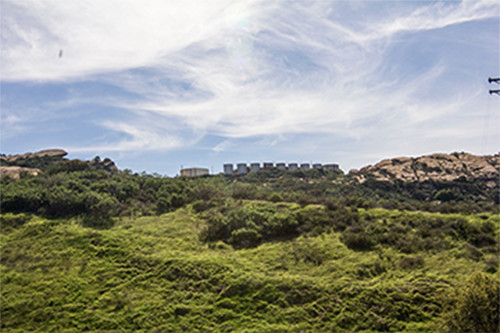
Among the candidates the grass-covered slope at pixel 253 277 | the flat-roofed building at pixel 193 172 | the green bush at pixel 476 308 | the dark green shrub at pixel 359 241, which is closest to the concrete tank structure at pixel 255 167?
the flat-roofed building at pixel 193 172

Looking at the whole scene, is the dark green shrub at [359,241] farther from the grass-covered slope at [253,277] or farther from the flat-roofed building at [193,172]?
the flat-roofed building at [193,172]

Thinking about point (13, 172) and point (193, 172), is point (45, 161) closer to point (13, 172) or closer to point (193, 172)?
point (13, 172)

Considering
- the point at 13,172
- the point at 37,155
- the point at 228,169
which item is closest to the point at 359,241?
the point at 13,172

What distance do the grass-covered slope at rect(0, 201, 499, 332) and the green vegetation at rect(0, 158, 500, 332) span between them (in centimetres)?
6

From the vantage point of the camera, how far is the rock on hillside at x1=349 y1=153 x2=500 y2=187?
42719mm

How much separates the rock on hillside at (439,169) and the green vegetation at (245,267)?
907 inches

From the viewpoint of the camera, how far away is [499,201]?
102 ft

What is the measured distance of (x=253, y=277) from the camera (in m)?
14.6

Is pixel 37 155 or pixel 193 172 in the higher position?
pixel 37 155

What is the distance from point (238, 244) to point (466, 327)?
11666 mm

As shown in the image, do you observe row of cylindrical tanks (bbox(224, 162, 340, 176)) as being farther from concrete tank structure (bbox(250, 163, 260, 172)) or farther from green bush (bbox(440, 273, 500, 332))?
green bush (bbox(440, 273, 500, 332))

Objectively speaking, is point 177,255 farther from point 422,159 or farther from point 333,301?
point 422,159

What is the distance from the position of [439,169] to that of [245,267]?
42112mm

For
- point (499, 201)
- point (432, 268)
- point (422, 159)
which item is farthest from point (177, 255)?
point (422, 159)
